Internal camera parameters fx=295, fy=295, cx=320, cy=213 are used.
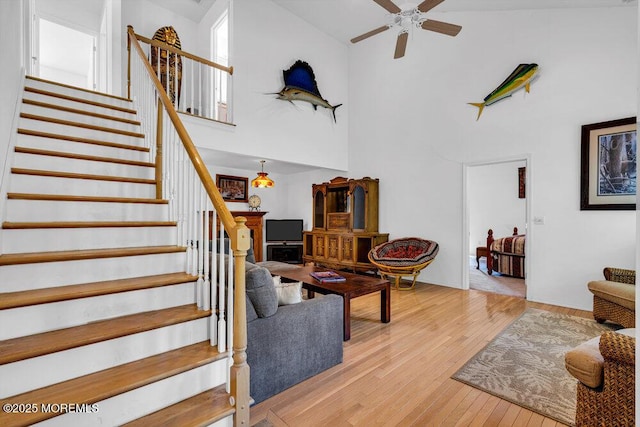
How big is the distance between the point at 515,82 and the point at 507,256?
3.21m

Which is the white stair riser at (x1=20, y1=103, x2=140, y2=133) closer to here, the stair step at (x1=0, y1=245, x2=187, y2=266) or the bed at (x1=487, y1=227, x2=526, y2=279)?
the stair step at (x1=0, y1=245, x2=187, y2=266)

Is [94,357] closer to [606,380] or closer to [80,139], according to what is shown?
[80,139]

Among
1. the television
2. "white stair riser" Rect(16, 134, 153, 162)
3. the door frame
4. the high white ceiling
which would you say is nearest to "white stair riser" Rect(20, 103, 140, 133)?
"white stair riser" Rect(16, 134, 153, 162)

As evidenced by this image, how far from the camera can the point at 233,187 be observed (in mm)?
6809

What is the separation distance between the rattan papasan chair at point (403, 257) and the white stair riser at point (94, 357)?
3.60 metres

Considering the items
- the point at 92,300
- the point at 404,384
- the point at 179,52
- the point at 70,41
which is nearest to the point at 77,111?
the point at 179,52

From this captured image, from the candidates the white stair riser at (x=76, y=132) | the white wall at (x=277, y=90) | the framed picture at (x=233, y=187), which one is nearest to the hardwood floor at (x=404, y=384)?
the white stair riser at (x=76, y=132)

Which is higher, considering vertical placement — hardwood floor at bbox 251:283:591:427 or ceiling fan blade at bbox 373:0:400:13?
ceiling fan blade at bbox 373:0:400:13

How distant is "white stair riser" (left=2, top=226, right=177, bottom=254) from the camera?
1837 mm

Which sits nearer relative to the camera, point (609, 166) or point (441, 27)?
point (441, 27)

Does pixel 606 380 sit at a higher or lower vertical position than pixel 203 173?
lower

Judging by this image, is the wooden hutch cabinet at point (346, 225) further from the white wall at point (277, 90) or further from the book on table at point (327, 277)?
the book on table at point (327, 277)

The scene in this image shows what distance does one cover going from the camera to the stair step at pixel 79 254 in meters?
1.65

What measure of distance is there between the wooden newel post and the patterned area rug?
1622 mm
